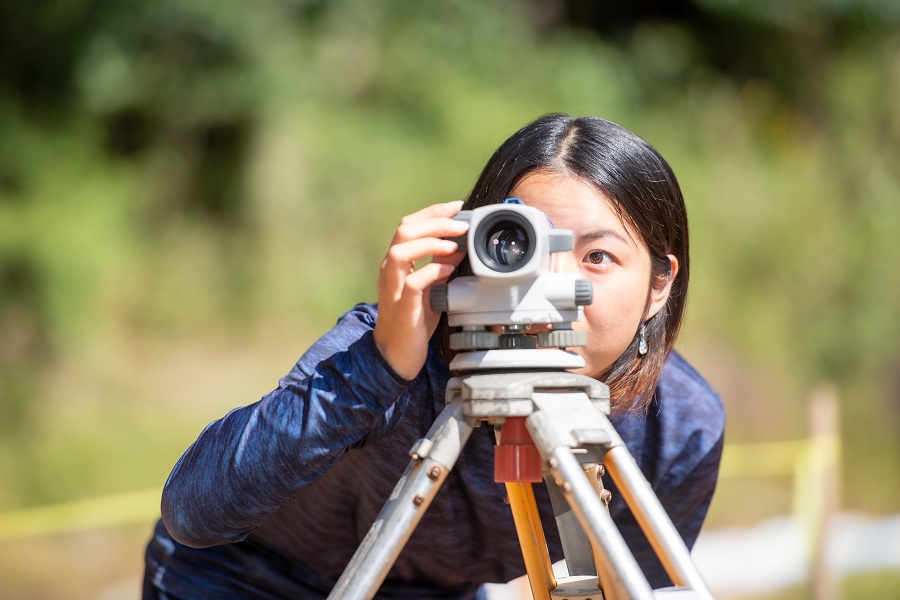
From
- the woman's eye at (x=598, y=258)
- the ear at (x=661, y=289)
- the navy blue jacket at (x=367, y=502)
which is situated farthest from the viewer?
the ear at (x=661, y=289)

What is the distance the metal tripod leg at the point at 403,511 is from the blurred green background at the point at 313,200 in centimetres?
346

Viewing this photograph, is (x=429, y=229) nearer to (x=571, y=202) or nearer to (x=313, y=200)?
(x=571, y=202)

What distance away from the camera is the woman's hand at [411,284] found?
3.99ft

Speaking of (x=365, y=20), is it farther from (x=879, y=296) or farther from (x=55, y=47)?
(x=879, y=296)

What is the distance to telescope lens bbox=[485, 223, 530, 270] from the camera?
1.18 meters

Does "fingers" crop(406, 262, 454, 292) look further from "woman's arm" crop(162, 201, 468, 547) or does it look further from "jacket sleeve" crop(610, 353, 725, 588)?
"jacket sleeve" crop(610, 353, 725, 588)

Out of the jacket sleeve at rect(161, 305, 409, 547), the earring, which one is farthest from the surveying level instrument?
the earring

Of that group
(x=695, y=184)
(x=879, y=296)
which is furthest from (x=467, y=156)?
(x=879, y=296)

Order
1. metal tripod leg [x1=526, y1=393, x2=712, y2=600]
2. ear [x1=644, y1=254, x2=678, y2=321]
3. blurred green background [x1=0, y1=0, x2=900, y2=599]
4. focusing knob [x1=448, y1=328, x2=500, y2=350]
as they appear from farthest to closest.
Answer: blurred green background [x1=0, y1=0, x2=900, y2=599], ear [x1=644, y1=254, x2=678, y2=321], focusing knob [x1=448, y1=328, x2=500, y2=350], metal tripod leg [x1=526, y1=393, x2=712, y2=600]

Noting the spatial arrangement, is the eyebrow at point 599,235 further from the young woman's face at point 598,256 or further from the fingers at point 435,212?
the fingers at point 435,212

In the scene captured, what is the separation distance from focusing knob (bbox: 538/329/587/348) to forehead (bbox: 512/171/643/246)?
0.25 metres

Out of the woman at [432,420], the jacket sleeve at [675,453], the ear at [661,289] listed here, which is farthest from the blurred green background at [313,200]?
the ear at [661,289]

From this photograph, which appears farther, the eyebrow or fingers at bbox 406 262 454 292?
the eyebrow

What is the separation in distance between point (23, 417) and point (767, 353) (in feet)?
13.1
